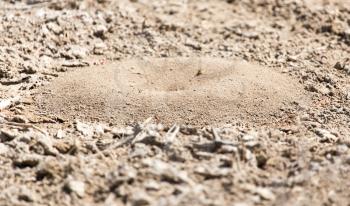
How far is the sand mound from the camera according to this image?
3.22 metres

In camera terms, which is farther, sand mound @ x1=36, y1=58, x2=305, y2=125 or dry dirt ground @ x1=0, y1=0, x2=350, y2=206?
sand mound @ x1=36, y1=58, x2=305, y2=125

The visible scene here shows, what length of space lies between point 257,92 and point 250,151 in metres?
0.65

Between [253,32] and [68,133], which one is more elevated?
[253,32]

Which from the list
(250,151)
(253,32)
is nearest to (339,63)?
(253,32)

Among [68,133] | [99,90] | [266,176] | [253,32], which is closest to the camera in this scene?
[266,176]

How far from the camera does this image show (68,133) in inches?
122

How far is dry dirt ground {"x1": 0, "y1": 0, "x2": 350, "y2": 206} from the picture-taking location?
260cm

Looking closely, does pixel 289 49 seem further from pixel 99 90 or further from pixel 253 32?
pixel 99 90

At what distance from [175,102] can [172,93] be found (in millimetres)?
87

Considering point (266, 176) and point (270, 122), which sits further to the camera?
point (270, 122)

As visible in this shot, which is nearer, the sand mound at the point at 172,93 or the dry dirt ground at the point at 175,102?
the dry dirt ground at the point at 175,102

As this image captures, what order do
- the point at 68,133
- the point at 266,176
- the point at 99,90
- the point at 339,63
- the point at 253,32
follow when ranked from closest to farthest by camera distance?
the point at 266,176 → the point at 68,133 → the point at 99,90 → the point at 339,63 → the point at 253,32

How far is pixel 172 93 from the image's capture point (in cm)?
333

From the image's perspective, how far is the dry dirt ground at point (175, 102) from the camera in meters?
2.60
